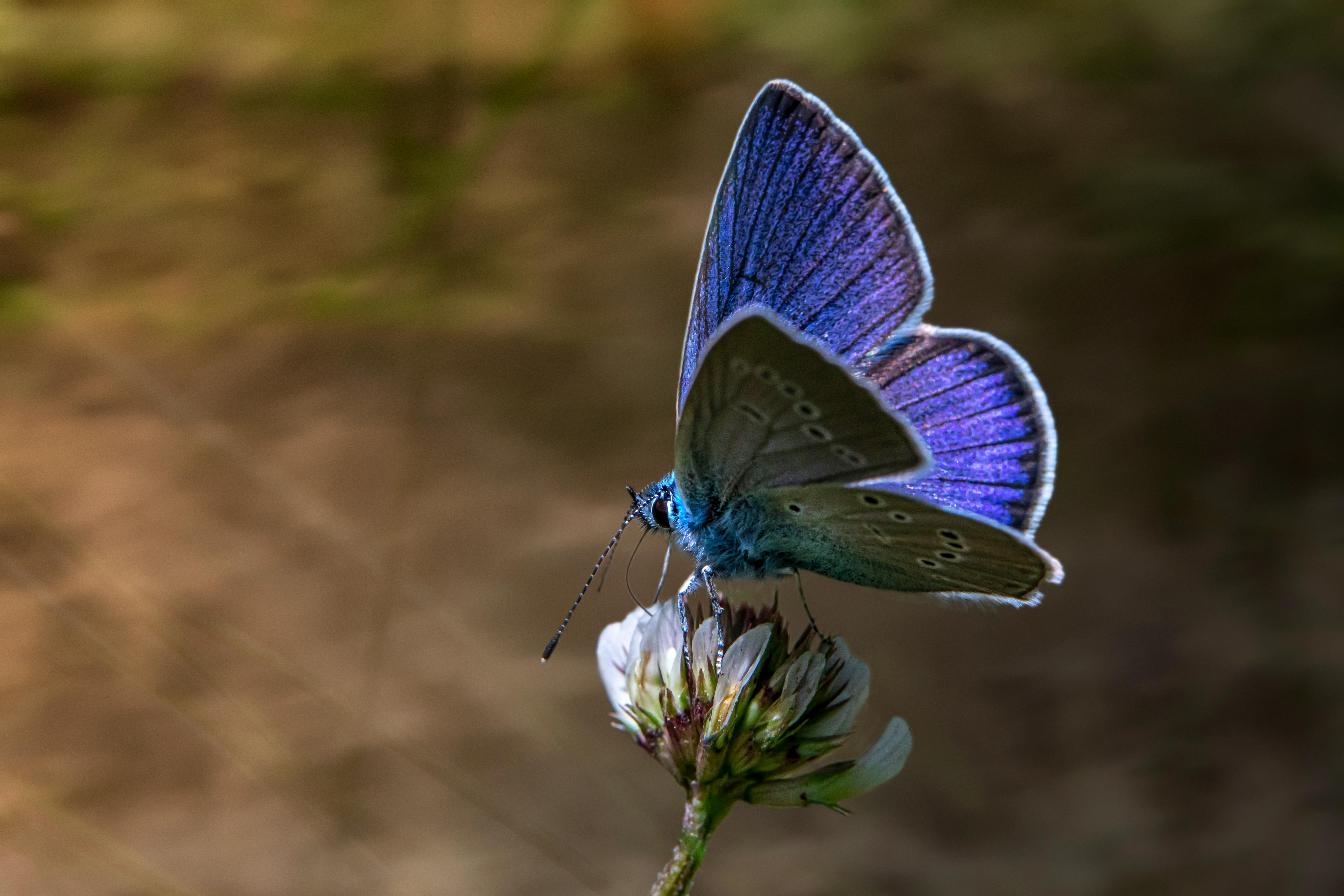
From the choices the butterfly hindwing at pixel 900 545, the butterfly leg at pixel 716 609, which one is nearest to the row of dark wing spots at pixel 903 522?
the butterfly hindwing at pixel 900 545

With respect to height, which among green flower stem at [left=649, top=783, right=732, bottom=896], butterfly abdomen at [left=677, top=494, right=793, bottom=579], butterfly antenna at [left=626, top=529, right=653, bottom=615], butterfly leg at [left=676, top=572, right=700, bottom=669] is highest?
butterfly antenna at [left=626, top=529, right=653, bottom=615]

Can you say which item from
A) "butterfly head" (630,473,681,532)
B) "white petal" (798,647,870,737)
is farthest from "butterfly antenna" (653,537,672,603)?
"white petal" (798,647,870,737)

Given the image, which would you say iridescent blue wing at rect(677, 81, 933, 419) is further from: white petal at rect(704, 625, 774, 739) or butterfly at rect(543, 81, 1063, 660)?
white petal at rect(704, 625, 774, 739)

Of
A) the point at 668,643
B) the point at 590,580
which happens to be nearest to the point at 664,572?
the point at 668,643

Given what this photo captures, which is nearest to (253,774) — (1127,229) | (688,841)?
(688,841)

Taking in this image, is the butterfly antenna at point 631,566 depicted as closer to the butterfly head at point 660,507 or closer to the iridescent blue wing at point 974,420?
the butterfly head at point 660,507

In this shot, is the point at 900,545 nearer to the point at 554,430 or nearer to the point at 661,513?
the point at 661,513
